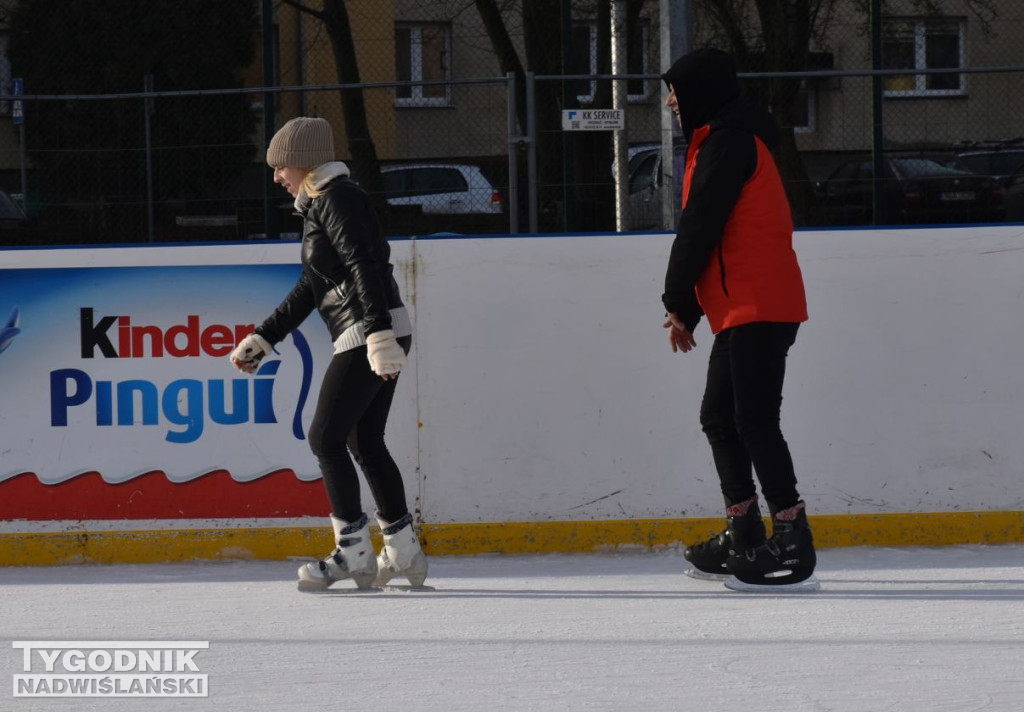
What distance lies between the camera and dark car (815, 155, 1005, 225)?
11398mm

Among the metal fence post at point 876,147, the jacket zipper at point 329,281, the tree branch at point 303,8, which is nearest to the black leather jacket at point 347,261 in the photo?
the jacket zipper at point 329,281

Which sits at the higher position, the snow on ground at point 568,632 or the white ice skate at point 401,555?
the white ice skate at point 401,555

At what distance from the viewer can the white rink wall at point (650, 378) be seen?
589cm

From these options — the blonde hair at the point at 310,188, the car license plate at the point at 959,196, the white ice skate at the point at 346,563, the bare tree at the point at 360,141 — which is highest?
the bare tree at the point at 360,141

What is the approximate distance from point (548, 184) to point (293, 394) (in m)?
4.73

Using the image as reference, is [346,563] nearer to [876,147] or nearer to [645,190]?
[645,190]

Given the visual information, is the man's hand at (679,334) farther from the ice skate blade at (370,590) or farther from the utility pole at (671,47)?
the utility pole at (671,47)

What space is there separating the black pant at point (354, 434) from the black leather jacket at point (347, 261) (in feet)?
0.46

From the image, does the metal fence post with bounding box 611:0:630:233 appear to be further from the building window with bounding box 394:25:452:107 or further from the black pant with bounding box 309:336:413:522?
the building window with bounding box 394:25:452:107

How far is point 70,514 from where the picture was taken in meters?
5.91

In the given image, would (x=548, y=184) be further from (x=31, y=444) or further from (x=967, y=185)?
(x=31, y=444)

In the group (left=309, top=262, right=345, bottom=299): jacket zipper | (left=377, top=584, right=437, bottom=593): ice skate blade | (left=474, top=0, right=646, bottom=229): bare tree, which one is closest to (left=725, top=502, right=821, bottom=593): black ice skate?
(left=377, top=584, right=437, bottom=593): ice skate blade

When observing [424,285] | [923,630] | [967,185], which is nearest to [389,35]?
[967,185]

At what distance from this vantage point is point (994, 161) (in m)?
12.9
